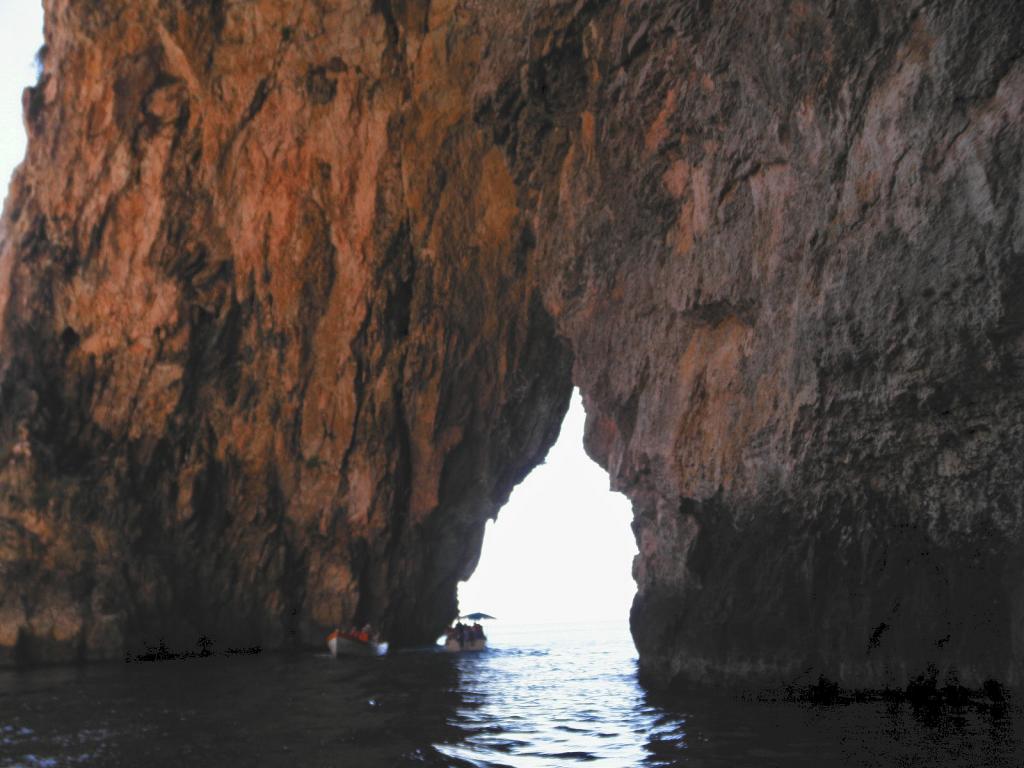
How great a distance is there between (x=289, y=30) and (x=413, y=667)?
1751 centimetres

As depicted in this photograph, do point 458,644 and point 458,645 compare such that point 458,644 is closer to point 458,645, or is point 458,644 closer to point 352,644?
point 458,645

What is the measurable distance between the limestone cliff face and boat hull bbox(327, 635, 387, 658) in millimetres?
3532

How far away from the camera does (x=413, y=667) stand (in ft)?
78.2

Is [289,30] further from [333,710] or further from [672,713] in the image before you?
[672,713]

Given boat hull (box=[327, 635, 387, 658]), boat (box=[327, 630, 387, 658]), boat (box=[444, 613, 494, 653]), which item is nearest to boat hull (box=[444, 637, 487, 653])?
boat (box=[444, 613, 494, 653])

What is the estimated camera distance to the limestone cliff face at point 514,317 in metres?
12.2

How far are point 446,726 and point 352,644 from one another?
1428 centimetres

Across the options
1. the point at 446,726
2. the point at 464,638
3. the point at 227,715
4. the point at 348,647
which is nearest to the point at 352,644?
the point at 348,647

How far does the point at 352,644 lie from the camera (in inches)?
1045

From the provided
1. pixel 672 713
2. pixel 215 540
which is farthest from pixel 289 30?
pixel 672 713

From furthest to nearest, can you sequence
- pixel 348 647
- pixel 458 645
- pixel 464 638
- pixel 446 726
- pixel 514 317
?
1. pixel 464 638
2. pixel 458 645
3. pixel 514 317
4. pixel 348 647
5. pixel 446 726

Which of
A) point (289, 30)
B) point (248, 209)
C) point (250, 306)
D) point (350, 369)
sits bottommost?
point (350, 369)

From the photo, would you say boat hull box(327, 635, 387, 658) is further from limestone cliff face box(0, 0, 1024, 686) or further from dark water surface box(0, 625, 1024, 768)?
dark water surface box(0, 625, 1024, 768)

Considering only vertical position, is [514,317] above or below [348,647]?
above
